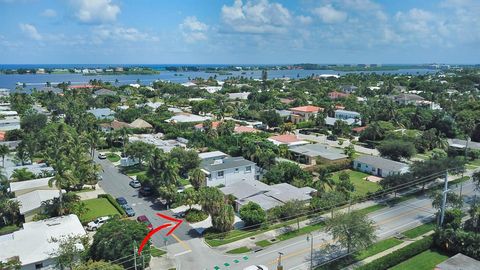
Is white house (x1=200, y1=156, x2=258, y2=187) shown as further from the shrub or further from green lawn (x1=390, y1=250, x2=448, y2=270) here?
green lawn (x1=390, y1=250, x2=448, y2=270)

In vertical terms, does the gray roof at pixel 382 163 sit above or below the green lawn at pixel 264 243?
above

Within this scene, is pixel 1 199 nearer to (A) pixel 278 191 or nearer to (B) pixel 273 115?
(A) pixel 278 191

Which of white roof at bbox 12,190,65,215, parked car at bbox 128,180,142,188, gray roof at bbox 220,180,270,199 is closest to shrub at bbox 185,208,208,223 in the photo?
gray roof at bbox 220,180,270,199

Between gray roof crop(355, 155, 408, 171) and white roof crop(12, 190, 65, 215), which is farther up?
white roof crop(12, 190, 65, 215)

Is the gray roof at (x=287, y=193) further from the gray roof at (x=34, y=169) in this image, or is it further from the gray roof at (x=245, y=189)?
the gray roof at (x=34, y=169)

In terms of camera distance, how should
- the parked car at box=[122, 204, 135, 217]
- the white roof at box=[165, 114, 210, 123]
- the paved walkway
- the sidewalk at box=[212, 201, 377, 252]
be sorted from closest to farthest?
the sidewalk at box=[212, 201, 377, 252], the parked car at box=[122, 204, 135, 217], the paved walkway, the white roof at box=[165, 114, 210, 123]

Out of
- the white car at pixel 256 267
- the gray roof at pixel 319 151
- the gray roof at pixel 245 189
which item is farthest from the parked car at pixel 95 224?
the gray roof at pixel 319 151

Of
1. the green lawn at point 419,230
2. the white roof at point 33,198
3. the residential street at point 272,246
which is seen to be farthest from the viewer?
the white roof at point 33,198

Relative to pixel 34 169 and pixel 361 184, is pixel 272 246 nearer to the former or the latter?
pixel 361 184
